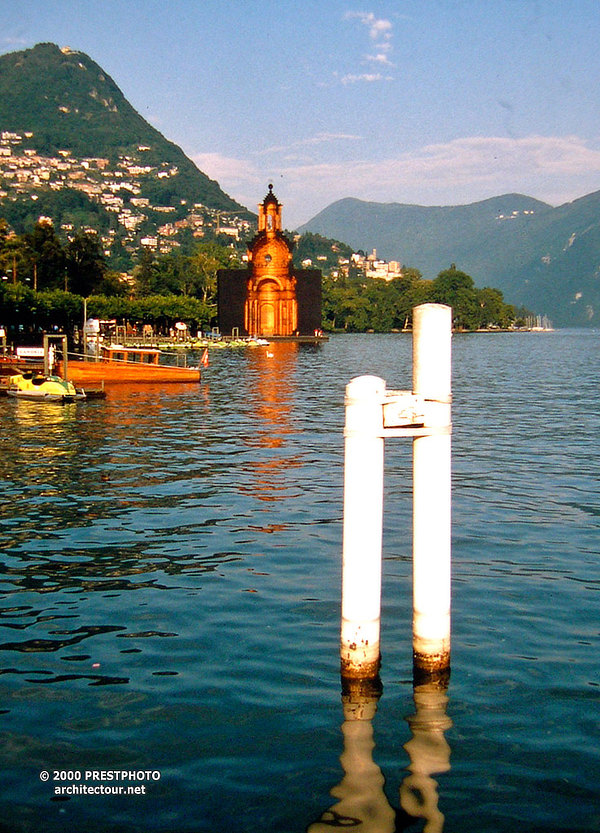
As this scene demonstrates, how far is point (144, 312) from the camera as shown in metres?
157

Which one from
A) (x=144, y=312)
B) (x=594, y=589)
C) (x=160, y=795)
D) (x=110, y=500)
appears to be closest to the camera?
(x=160, y=795)

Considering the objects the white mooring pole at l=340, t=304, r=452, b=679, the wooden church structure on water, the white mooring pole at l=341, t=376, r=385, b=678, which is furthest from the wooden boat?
the wooden church structure on water

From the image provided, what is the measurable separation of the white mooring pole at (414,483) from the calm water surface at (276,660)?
1.11 m

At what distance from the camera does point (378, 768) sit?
8.69 meters

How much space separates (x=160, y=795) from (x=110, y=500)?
13046 millimetres

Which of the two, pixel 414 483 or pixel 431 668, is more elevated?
pixel 414 483

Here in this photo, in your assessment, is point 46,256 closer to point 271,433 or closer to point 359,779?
point 271,433

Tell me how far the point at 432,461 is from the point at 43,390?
3887cm

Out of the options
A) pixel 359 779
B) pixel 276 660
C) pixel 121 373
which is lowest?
pixel 359 779

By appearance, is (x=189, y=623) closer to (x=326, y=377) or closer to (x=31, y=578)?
(x=31, y=578)

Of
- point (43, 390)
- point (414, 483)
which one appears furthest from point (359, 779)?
point (43, 390)

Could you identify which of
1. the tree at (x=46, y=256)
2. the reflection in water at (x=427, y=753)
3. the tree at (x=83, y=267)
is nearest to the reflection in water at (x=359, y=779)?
the reflection in water at (x=427, y=753)

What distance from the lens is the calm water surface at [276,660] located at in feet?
27.1

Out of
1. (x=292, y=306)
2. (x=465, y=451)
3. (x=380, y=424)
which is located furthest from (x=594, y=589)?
(x=292, y=306)
